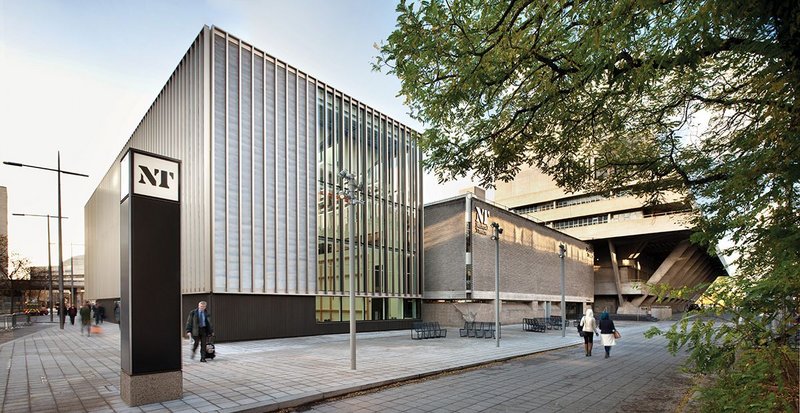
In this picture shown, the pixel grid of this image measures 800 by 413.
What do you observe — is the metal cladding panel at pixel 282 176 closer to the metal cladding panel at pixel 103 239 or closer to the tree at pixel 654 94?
the tree at pixel 654 94

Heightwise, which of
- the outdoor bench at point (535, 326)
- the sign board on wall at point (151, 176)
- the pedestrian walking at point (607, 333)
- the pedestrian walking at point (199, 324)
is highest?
the sign board on wall at point (151, 176)

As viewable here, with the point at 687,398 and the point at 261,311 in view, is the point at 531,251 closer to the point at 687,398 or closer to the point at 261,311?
the point at 261,311

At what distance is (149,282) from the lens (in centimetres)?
834

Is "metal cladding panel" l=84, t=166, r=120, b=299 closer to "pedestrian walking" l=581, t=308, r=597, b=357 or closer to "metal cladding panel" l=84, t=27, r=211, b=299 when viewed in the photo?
"metal cladding panel" l=84, t=27, r=211, b=299

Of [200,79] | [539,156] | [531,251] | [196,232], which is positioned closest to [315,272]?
[196,232]

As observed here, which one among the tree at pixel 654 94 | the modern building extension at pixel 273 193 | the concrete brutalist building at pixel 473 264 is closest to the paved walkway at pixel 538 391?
the tree at pixel 654 94

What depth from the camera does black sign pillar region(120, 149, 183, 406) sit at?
8.14 meters

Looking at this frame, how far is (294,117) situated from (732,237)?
20.9 meters

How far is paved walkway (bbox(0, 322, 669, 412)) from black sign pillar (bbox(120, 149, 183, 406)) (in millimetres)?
497

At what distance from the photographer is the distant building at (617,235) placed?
177 ft

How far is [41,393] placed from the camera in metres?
9.50

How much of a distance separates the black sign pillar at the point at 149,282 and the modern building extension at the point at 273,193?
398 inches

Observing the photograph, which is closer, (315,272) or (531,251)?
(315,272)

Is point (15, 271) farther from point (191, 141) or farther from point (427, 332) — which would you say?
point (427, 332)
